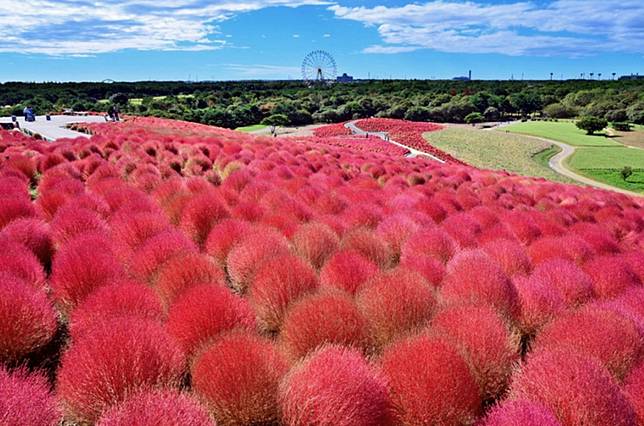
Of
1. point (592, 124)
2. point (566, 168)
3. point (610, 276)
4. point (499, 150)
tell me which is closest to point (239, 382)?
point (610, 276)

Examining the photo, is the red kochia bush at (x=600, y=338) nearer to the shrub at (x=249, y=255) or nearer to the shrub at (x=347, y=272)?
the shrub at (x=347, y=272)

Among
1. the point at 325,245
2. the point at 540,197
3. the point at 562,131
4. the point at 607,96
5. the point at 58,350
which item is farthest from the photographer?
the point at 607,96

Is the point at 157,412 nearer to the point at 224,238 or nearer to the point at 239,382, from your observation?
the point at 239,382

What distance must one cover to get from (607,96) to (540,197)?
76372 millimetres

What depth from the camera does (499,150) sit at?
140ft

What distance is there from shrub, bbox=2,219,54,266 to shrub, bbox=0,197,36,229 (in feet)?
1.30

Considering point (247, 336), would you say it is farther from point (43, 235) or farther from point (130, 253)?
point (43, 235)

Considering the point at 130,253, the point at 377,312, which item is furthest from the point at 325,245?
the point at 130,253

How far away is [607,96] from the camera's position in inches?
2945

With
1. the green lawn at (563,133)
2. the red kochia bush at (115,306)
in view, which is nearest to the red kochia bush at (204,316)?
the red kochia bush at (115,306)

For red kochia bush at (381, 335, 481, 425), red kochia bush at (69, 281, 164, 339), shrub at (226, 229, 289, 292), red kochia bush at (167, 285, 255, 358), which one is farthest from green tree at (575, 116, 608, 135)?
red kochia bush at (69, 281, 164, 339)

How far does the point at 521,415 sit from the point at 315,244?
2666mm

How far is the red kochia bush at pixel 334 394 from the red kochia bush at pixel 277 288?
0.98 m

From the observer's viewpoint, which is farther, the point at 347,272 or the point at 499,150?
the point at 499,150
